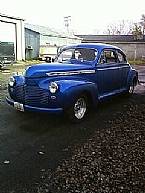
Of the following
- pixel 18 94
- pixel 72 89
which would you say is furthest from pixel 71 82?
pixel 18 94

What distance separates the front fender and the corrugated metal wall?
22.7m

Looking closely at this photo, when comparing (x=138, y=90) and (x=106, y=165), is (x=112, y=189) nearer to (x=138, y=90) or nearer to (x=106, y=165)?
(x=106, y=165)

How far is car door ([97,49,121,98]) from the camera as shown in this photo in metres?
7.40

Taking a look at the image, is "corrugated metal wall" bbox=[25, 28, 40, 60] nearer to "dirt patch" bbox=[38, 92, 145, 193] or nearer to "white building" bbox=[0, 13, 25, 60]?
"white building" bbox=[0, 13, 25, 60]

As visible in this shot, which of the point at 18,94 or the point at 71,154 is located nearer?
the point at 71,154

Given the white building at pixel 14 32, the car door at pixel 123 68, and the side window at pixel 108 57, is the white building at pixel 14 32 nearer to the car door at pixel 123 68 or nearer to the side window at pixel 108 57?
the car door at pixel 123 68

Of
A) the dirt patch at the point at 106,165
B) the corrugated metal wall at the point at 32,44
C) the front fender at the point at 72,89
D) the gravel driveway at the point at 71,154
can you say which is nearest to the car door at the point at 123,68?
the gravel driveway at the point at 71,154

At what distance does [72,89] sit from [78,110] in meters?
0.73

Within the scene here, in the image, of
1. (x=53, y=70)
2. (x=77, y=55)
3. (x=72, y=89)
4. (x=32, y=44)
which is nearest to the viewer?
(x=72, y=89)

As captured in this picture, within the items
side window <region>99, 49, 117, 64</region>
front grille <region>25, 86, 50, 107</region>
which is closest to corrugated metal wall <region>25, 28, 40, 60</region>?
side window <region>99, 49, 117, 64</region>

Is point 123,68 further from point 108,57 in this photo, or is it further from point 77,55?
point 77,55

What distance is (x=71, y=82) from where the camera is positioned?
6.18 m

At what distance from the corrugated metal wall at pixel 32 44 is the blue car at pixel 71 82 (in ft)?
70.3

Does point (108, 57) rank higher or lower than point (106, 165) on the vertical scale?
higher
